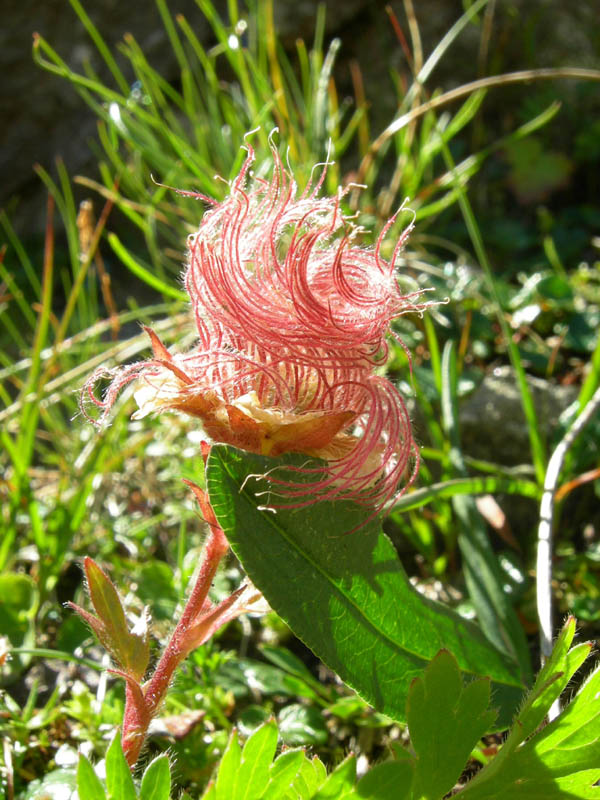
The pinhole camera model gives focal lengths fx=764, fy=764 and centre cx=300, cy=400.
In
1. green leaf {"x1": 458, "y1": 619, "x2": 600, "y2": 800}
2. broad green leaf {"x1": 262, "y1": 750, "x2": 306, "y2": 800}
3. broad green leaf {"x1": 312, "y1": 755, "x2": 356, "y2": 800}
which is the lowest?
green leaf {"x1": 458, "y1": 619, "x2": 600, "y2": 800}

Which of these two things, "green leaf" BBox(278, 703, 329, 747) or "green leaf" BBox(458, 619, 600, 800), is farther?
"green leaf" BBox(278, 703, 329, 747)

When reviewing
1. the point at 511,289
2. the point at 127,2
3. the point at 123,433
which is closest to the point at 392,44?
the point at 127,2

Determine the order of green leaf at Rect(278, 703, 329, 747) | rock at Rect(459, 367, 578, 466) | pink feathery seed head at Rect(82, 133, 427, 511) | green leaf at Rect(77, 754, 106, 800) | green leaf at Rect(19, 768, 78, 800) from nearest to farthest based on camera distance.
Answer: green leaf at Rect(77, 754, 106, 800)
pink feathery seed head at Rect(82, 133, 427, 511)
green leaf at Rect(19, 768, 78, 800)
green leaf at Rect(278, 703, 329, 747)
rock at Rect(459, 367, 578, 466)

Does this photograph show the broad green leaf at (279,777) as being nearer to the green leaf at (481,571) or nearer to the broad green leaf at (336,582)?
the broad green leaf at (336,582)

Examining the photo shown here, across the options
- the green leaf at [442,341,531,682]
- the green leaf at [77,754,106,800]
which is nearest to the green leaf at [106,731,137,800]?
the green leaf at [77,754,106,800]

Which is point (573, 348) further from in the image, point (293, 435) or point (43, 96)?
point (43, 96)

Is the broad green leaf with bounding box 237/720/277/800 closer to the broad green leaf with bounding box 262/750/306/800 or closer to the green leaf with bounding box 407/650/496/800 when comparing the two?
the broad green leaf with bounding box 262/750/306/800
